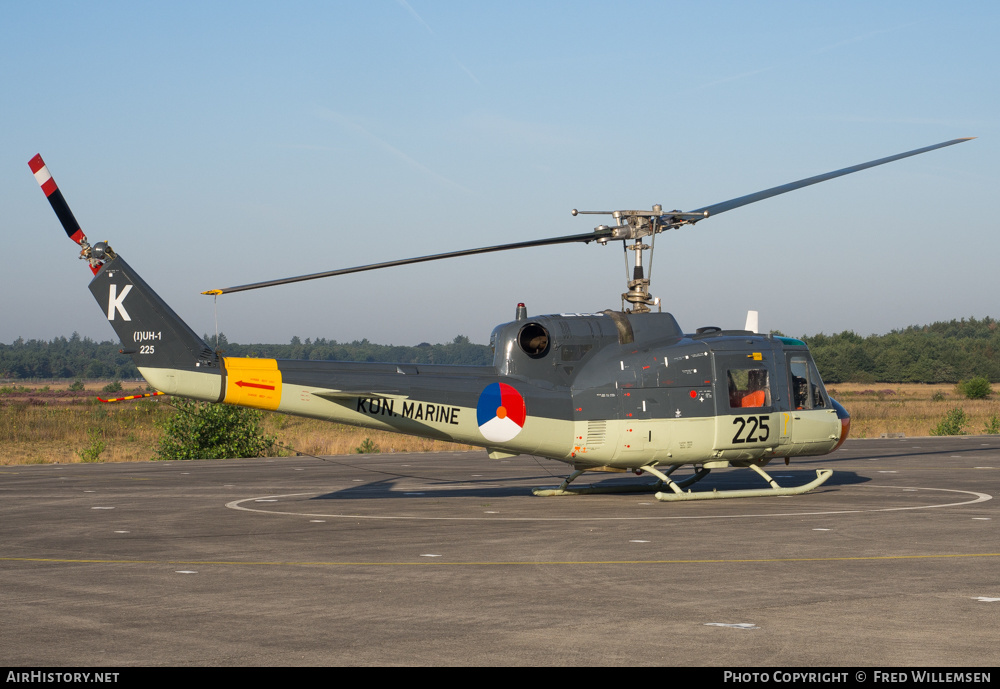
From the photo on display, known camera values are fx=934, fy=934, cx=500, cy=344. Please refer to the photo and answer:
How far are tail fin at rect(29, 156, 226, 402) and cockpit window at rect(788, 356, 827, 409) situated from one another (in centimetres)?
1155

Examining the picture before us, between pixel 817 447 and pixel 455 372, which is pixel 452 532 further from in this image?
pixel 817 447

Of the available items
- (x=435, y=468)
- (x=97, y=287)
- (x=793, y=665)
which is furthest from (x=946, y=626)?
(x=435, y=468)

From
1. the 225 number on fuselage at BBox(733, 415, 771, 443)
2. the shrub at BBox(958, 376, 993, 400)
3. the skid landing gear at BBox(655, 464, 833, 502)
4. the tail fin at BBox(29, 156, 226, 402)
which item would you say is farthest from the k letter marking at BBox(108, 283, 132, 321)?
the shrub at BBox(958, 376, 993, 400)

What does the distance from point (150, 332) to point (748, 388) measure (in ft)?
38.0

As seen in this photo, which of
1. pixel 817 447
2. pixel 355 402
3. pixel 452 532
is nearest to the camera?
pixel 452 532

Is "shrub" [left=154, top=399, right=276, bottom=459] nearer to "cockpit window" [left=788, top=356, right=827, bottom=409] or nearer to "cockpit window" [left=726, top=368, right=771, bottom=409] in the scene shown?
"cockpit window" [left=726, top=368, right=771, bottom=409]

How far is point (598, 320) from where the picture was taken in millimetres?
18969

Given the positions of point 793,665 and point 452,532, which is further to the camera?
point 452,532

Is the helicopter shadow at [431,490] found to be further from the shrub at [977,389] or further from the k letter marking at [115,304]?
the shrub at [977,389]

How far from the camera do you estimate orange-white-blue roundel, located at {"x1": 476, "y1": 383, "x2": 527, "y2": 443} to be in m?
17.8

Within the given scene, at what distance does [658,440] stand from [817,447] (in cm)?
389

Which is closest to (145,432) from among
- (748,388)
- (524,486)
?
(524,486)

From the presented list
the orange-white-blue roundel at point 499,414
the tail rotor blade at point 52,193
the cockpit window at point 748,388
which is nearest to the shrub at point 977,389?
the cockpit window at point 748,388

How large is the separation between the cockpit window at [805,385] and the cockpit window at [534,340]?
5.33m
